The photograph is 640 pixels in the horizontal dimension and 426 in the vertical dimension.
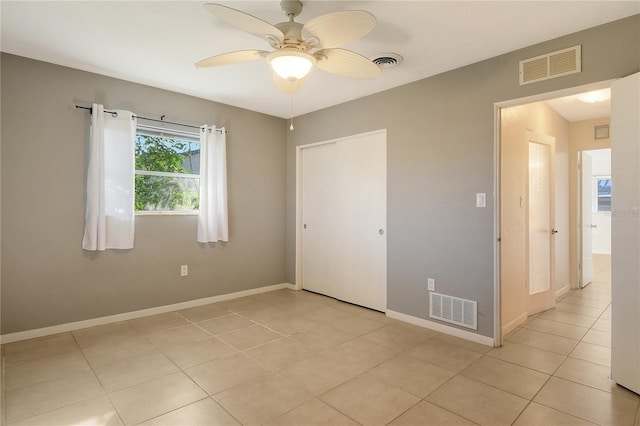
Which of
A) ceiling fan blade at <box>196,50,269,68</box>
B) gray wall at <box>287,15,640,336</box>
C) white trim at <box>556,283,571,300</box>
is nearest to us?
ceiling fan blade at <box>196,50,269,68</box>

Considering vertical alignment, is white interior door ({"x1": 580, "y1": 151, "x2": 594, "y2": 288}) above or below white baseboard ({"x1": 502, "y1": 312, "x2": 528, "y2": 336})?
above

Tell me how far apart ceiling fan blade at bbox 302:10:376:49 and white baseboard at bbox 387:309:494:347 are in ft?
8.82

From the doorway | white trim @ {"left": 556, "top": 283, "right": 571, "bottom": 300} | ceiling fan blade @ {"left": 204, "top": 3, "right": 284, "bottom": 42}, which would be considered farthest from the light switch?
white trim @ {"left": 556, "top": 283, "right": 571, "bottom": 300}

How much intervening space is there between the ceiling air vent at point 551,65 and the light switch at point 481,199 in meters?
0.95

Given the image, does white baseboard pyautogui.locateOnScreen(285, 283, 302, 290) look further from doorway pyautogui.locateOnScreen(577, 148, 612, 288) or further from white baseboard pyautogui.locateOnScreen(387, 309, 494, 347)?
doorway pyautogui.locateOnScreen(577, 148, 612, 288)

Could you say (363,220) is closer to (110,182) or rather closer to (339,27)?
(339,27)

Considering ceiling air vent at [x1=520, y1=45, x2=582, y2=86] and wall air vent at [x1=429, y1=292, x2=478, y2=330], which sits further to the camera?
wall air vent at [x1=429, y1=292, x2=478, y2=330]

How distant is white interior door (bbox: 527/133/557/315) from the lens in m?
3.80

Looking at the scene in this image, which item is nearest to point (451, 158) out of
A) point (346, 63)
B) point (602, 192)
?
point (346, 63)

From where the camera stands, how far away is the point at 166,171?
3875mm

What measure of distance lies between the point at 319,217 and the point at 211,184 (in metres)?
1.52

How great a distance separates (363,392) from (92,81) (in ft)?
12.3

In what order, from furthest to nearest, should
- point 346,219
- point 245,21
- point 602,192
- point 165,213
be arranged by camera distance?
point 602,192 < point 346,219 < point 165,213 < point 245,21

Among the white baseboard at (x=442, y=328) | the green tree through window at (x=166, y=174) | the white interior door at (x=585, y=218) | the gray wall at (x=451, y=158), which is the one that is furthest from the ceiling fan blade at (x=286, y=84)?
the white interior door at (x=585, y=218)
